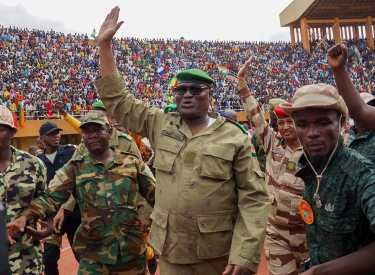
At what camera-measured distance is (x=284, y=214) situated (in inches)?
138

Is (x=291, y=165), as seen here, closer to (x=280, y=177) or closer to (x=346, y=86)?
(x=280, y=177)

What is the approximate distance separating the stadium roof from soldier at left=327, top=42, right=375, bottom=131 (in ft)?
131

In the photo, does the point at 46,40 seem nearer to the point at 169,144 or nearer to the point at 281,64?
the point at 281,64

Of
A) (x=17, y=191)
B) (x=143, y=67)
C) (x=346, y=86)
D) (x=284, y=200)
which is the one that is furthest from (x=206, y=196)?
(x=143, y=67)

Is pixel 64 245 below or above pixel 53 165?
below

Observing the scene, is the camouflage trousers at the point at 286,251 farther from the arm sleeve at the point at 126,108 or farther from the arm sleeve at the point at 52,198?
the arm sleeve at the point at 52,198

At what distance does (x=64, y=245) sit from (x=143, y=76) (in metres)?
22.0

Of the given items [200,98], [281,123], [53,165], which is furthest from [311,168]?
[53,165]

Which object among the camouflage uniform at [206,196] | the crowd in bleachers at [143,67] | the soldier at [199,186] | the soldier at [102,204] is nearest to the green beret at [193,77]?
the soldier at [199,186]

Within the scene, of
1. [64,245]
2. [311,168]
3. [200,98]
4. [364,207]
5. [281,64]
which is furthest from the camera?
[281,64]

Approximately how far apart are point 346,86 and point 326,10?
4336 centimetres

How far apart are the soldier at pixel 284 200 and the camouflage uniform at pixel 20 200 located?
1868 mm

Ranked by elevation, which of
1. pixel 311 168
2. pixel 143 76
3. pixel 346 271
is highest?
pixel 143 76

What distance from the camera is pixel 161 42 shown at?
3347 centimetres
